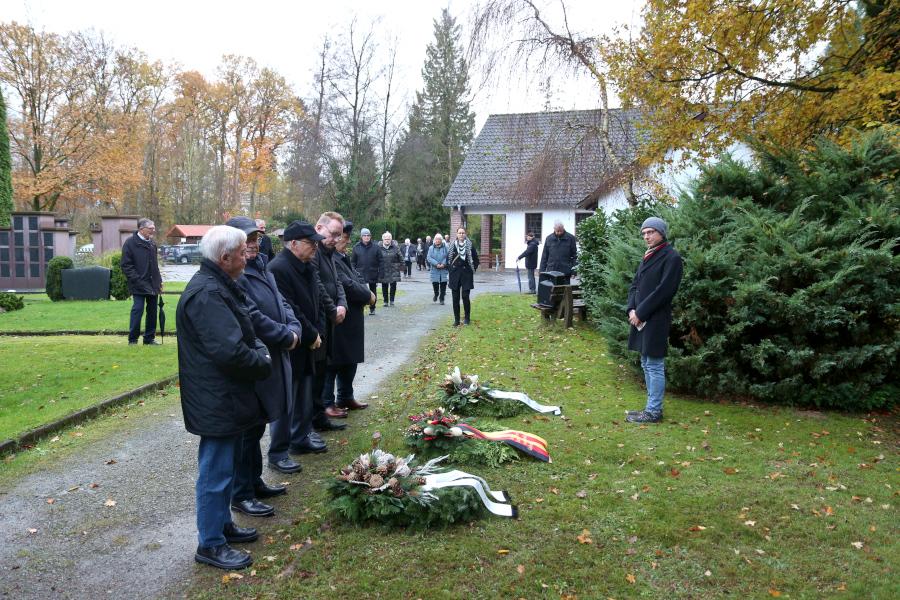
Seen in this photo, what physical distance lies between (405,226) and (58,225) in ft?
80.9

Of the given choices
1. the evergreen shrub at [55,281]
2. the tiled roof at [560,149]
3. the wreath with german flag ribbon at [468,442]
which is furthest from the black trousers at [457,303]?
the evergreen shrub at [55,281]

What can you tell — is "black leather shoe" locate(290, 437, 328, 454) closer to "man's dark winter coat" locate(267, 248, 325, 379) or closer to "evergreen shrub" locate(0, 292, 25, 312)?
"man's dark winter coat" locate(267, 248, 325, 379)

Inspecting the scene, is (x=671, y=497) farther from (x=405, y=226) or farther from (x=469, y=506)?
(x=405, y=226)

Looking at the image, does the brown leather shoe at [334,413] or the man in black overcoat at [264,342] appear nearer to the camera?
the man in black overcoat at [264,342]

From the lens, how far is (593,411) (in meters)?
7.17

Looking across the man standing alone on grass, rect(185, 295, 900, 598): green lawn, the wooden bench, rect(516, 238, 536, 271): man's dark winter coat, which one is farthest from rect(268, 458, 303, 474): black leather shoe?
rect(516, 238, 536, 271): man's dark winter coat

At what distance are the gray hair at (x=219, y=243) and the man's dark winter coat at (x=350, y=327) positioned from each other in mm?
3117

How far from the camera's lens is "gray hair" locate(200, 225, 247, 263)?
3.64 metres

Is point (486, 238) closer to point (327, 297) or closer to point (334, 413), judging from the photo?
point (334, 413)

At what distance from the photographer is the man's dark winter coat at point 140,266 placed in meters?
10.5

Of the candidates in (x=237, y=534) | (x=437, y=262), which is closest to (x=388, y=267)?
(x=437, y=262)

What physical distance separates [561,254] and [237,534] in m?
11.8

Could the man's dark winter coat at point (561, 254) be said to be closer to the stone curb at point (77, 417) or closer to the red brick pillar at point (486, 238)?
the stone curb at point (77, 417)

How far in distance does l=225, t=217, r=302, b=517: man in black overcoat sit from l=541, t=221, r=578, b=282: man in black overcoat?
10771 mm
